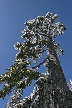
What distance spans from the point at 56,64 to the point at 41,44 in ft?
13.3

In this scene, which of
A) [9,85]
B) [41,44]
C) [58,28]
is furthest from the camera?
[58,28]

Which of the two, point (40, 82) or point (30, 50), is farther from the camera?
point (30, 50)

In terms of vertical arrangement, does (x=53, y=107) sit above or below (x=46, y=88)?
below

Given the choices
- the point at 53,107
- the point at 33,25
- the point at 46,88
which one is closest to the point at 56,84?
the point at 46,88

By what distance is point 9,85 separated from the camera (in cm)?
1139

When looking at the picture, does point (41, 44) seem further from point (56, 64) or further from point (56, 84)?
point (56, 84)

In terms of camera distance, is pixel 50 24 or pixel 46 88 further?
pixel 50 24

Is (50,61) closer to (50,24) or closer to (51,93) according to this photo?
(51,93)

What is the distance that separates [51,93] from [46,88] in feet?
2.18

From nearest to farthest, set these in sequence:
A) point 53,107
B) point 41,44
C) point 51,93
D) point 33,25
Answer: point 53,107
point 51,93
point 41,44
point 33,25

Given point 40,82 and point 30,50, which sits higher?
point 30,50

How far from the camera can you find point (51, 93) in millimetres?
10562

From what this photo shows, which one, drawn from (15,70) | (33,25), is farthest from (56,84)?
(33,25)

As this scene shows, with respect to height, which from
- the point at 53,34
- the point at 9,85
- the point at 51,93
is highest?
the point at 53,34
